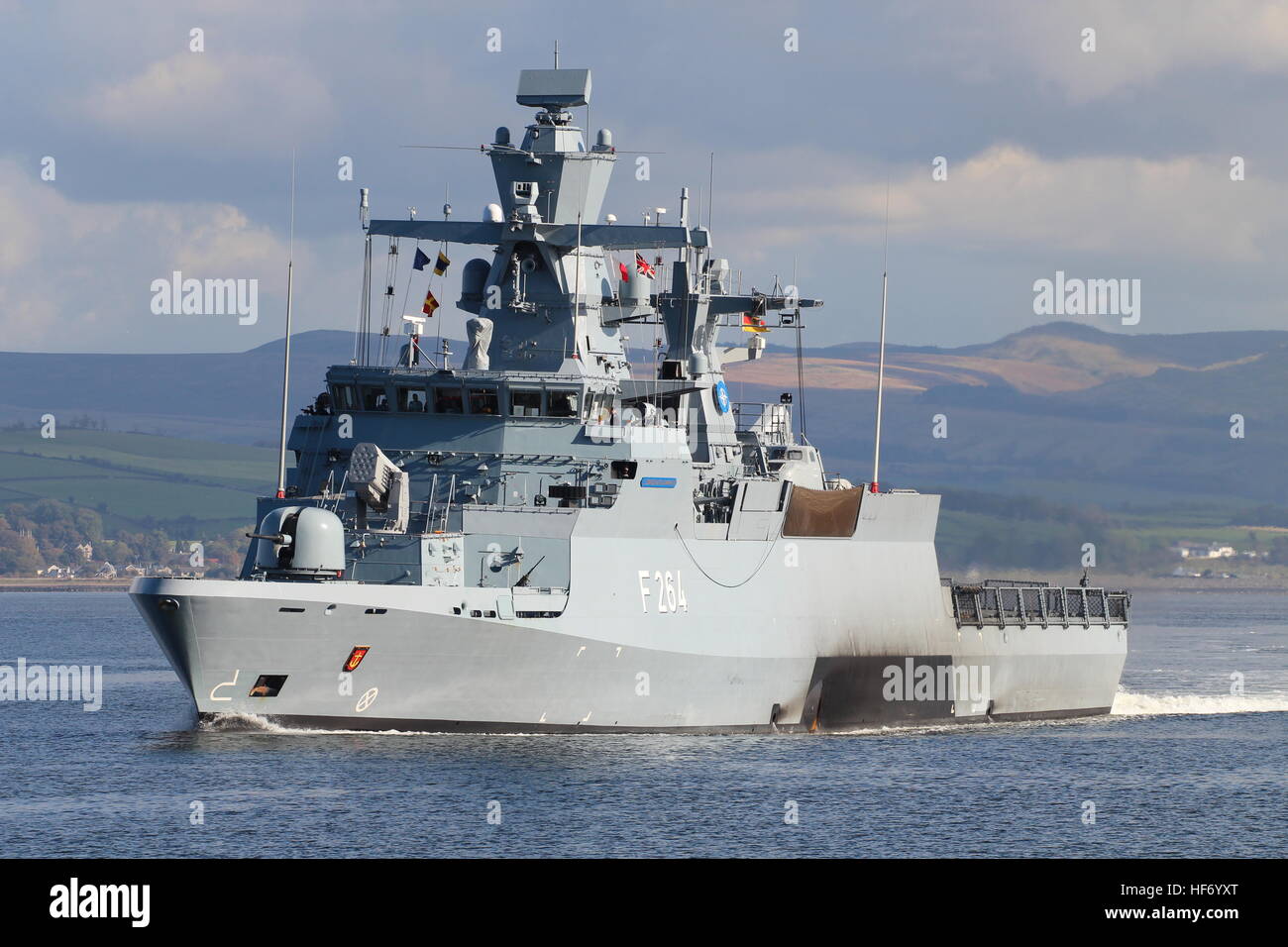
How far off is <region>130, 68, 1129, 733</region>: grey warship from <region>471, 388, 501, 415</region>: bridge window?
58mm

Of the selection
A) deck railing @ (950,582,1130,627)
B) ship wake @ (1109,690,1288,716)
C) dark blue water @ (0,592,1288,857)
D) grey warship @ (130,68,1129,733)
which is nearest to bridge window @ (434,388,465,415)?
grey warship @ (130,68,1129,733)

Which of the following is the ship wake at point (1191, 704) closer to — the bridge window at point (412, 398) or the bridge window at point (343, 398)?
the bridge window at point (412, 398)

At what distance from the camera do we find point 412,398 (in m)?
32.7

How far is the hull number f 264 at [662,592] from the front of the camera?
3152 cm

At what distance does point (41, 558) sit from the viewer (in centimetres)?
12694

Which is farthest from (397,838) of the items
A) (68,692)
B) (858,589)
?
(68,692)

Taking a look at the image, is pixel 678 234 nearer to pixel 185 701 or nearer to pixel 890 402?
pixel 185 701

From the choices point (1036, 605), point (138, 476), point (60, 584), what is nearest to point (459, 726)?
point (1036, 605)

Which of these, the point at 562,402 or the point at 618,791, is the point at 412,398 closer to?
the point at 562,402

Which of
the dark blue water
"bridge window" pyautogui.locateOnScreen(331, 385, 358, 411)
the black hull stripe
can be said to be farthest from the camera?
"bridge window" pyautogui.locateOnScreen(331, 385, 358, 411)

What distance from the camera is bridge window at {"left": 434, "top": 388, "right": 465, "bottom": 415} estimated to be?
32438 mm

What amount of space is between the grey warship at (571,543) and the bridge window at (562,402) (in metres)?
0.05

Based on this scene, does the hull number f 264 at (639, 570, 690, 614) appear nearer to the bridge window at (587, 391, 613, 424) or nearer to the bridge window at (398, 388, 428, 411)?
the bridge window at (587, 391, 613, 424)
